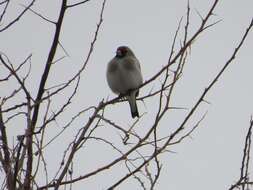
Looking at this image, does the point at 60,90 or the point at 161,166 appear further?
the point at 60,90

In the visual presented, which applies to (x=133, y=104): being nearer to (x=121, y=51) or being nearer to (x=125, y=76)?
(x=125, y=76)

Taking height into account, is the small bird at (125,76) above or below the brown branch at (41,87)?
above

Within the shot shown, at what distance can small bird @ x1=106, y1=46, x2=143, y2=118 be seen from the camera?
6504 mm

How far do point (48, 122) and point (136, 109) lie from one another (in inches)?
183

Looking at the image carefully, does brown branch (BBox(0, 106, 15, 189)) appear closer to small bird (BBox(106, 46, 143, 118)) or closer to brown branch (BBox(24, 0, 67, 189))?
brown branch (BBox(24, 0, 67, 189))

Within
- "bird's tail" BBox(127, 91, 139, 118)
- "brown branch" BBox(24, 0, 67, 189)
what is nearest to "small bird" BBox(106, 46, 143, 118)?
"bird's tail" BBox(127, 91, 139, 118)

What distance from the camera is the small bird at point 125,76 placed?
21.3 feet

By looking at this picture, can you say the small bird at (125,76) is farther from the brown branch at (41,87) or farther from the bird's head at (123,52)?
the brown branch at (41,87)

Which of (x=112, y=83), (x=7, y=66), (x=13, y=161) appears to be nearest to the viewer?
(x=13, y=161)

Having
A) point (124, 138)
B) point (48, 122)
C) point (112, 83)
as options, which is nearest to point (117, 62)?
point (112, 83)

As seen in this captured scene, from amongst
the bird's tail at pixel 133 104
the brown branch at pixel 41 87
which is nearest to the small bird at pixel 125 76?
the bird's tail at pixel 133 104

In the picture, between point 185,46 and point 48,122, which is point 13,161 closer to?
point 48,122

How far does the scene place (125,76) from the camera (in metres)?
6.48

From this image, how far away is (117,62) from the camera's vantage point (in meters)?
6.62
